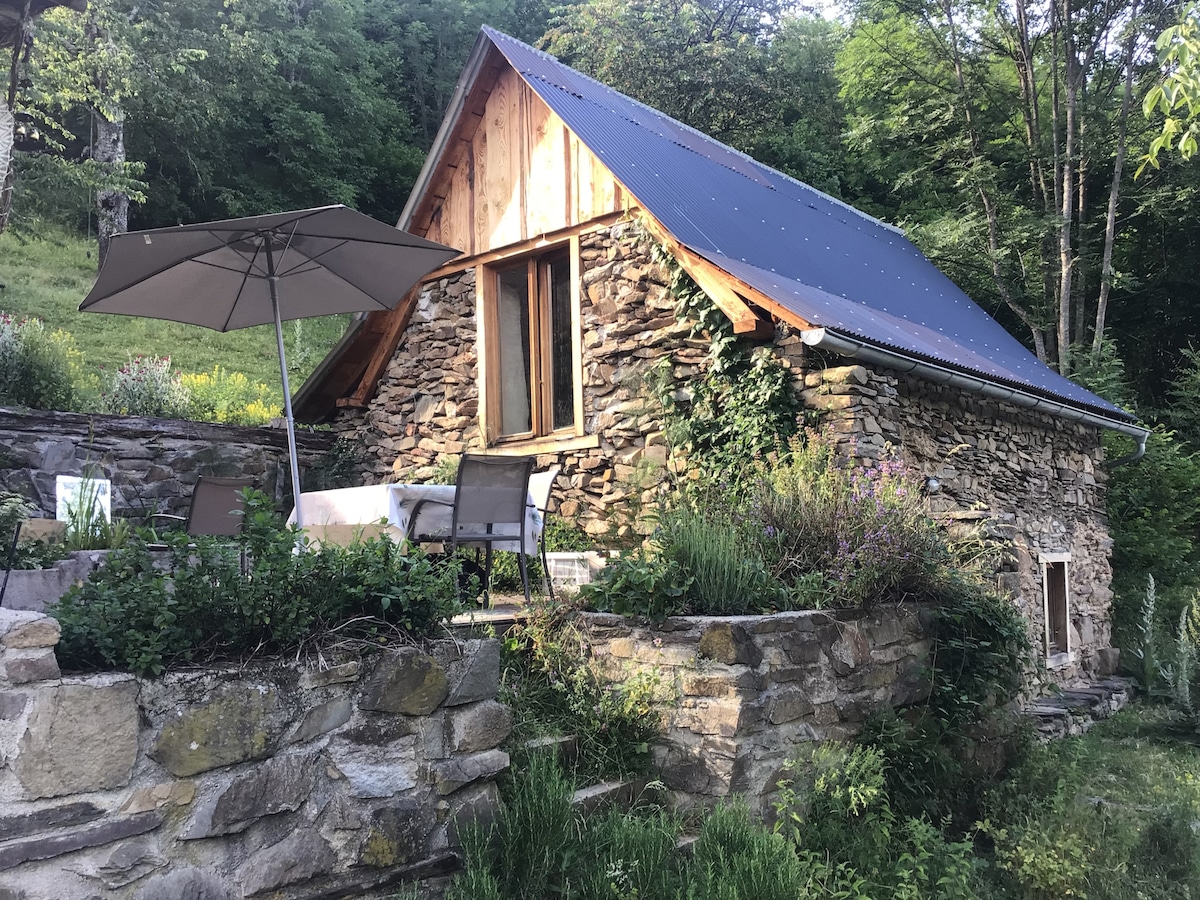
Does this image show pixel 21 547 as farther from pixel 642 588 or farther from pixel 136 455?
pixel 136 455

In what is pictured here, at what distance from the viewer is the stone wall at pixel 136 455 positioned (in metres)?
7.16

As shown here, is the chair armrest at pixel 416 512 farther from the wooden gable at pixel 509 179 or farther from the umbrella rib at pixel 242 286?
the wooden gable at pixel 509 179

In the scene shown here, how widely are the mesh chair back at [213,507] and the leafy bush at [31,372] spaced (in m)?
4.20

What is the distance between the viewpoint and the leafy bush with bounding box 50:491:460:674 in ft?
8.68

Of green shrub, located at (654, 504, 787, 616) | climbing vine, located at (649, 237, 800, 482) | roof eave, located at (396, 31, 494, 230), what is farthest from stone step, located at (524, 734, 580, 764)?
roof eave, located at (396, 31, 494, 230)

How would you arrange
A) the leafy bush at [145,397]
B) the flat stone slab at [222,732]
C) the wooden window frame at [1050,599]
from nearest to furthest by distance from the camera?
the flat stone slab at [222,732] < the wooden window frame at [1050,599] < the leafy bush at [145,397]

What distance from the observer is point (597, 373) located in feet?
25.7

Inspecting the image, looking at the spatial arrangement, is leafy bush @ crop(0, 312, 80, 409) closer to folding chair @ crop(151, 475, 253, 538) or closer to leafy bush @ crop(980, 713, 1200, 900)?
folding chair @ crop(151, 475, 253, 538)

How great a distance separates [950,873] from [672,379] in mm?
4119

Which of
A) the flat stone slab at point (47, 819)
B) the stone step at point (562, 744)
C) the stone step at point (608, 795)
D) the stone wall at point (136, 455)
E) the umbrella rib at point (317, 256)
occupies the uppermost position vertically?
the umbrella rib at point (317, 256)

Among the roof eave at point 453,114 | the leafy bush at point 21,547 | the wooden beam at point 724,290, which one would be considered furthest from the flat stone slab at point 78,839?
the roof eave at point 453,114

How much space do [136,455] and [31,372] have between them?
1.60 m

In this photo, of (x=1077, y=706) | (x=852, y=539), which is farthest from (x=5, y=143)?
(x=1077, y=706)

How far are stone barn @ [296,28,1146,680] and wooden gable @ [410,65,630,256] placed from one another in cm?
2
